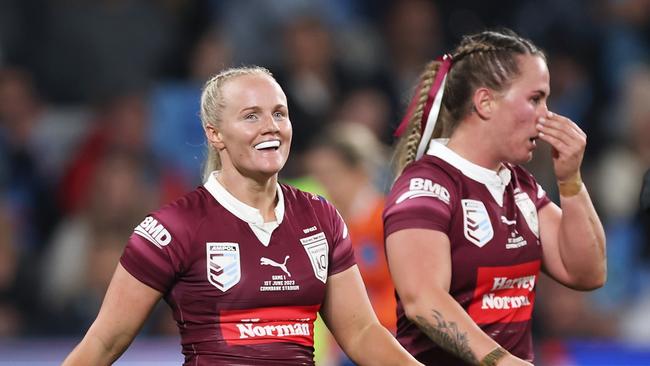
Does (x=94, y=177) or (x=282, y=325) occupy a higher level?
(x=94, y=177)

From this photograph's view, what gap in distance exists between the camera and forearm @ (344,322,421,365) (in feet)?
12.8

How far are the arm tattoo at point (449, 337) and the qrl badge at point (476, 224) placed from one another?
316 mm

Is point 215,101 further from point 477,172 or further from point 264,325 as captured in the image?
point 477,172

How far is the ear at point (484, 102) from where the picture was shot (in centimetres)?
421

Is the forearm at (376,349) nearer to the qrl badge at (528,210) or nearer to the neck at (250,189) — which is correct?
the neck at (250,189)

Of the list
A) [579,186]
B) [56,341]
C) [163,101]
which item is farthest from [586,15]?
[579,186]

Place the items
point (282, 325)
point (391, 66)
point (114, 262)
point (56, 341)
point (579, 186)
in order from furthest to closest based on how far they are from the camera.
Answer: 1. point (391, 66)
2. point (114, 262)
3. point (56, 341)
4. point (579, 186)
5. point (282, 325)

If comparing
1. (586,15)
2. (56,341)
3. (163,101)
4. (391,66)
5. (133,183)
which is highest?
(586,15)

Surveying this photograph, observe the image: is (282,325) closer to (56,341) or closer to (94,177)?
(56,341)

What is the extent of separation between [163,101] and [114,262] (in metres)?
1.25

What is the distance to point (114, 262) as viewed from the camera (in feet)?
24.8

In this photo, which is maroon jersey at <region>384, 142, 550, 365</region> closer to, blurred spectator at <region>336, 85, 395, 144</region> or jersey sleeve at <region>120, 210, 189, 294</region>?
jersey sleeve at <region>120, 210, 189, 294</region>

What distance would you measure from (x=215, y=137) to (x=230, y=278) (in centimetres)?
46

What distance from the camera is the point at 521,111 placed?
4160 mm
